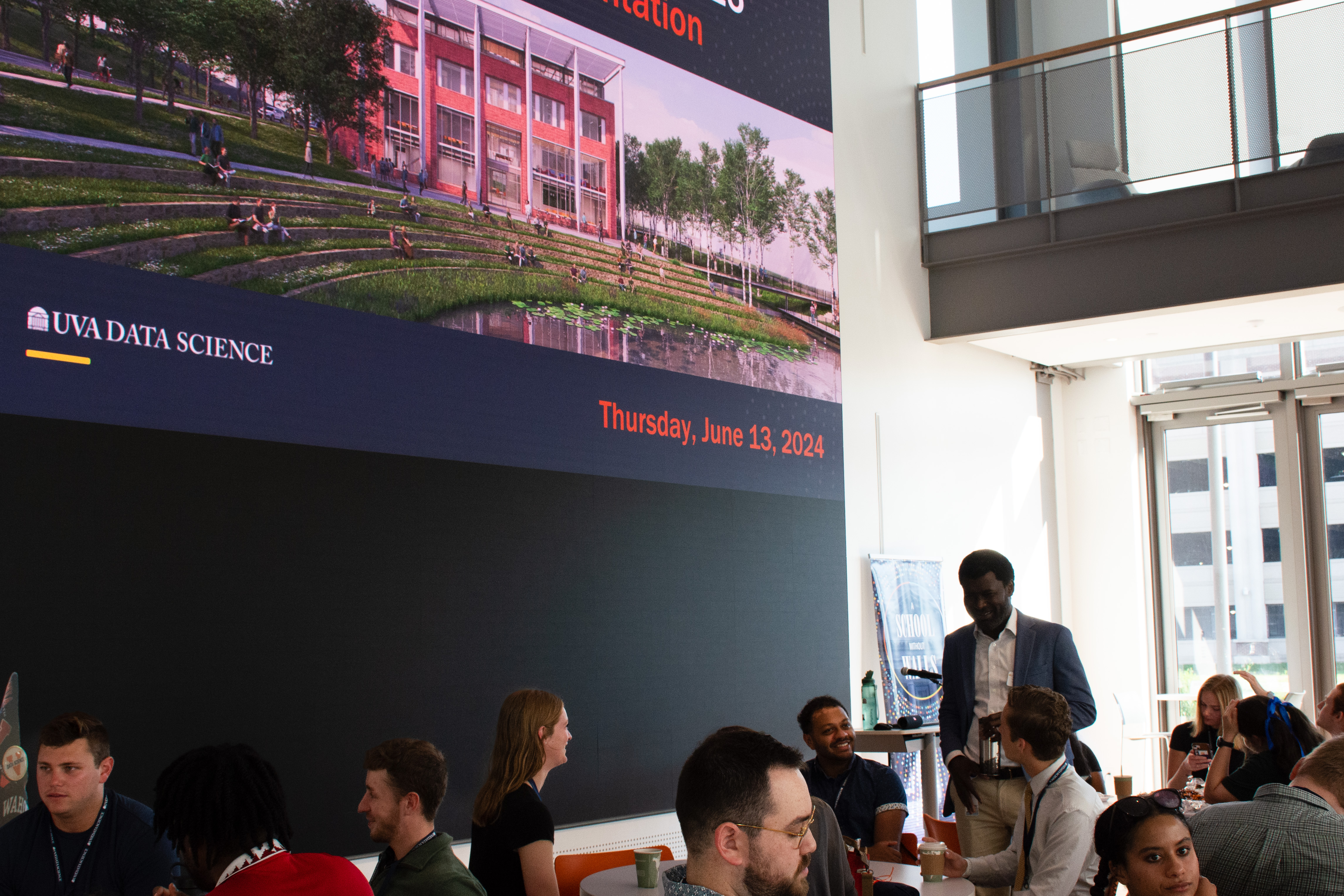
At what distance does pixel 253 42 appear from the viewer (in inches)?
175

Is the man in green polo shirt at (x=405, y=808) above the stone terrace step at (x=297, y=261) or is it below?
below

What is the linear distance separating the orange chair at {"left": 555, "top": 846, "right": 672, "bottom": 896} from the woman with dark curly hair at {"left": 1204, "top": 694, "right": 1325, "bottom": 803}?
1926 millimetres

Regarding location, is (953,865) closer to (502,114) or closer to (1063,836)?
(1063,836)

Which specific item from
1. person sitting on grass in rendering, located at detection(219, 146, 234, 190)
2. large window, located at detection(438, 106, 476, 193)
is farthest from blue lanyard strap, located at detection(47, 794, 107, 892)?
large window, located at detection(438, 106, 476, 193)

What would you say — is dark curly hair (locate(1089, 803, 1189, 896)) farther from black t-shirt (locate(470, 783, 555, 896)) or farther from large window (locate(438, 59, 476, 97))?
large window (locate(438, 59, 476, 97))

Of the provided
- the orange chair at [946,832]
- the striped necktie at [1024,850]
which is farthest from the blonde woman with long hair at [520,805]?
the orange chair at [946,832]

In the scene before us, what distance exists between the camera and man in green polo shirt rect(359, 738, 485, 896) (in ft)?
9.20

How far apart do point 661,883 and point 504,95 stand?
12.2 feet

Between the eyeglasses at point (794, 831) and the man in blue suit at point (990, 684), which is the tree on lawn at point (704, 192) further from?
the eyeglasses at point (794, 831)

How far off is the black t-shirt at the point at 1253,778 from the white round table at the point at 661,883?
103 cm

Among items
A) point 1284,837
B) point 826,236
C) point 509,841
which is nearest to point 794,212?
→ point 826,236

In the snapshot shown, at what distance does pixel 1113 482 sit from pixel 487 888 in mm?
8023

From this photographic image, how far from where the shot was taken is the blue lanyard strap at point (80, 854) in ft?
9.71

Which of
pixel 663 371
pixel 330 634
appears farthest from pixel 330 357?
pixel 663 371
